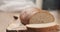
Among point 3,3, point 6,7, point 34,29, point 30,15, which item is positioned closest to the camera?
point 34,29

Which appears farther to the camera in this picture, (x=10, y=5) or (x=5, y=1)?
(x=5, y=1)

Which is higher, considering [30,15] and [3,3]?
[30,15]

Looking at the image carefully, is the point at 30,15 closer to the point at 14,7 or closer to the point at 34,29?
the point at 34,29

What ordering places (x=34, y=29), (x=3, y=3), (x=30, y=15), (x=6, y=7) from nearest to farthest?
(x=34, y=29) → (x=30, y=15) → (x=6, y=7) → (x=3, y=3)

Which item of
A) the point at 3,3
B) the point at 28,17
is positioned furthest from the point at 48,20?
the point at 3,3

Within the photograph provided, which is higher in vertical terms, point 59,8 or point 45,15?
point 45,15

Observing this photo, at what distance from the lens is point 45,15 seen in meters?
1.06

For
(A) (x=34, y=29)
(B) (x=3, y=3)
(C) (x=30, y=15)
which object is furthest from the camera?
(B) (x=3, y=3)

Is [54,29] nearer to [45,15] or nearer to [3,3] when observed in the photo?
[45,15]

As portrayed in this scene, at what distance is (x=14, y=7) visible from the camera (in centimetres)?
242

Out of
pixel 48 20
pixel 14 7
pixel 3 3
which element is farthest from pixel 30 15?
pixel 3 3

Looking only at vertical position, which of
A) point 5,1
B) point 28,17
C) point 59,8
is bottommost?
point 59,8

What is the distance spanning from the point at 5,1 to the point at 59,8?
3.41 feet

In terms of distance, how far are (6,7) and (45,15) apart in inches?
56.9
